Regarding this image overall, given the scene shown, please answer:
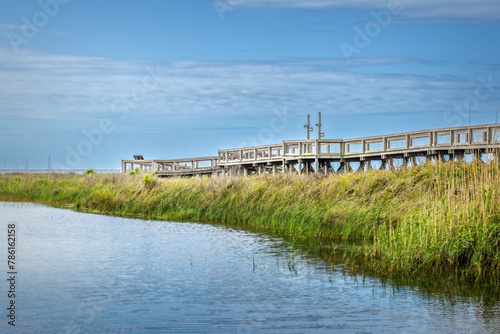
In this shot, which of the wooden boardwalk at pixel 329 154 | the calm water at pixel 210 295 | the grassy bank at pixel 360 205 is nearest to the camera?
the calm water at pixel 210 295

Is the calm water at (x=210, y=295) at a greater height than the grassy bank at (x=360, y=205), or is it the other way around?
the grassy bank at (x=360, y=205)

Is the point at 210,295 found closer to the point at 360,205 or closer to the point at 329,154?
the point at 360,205

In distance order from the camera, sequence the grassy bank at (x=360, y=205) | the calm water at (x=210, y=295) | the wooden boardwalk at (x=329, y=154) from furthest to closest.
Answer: the wooden boardwalk at (x=329, y=154) < the grassy bank at (x=360, y=205) < the calm water at (x=210, y=295)

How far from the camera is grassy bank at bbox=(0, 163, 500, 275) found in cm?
1120

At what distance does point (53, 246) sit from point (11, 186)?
2424 cm

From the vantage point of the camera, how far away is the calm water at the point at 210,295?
8.20m

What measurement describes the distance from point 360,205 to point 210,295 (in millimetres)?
8399

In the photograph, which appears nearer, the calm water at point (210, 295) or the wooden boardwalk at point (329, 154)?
the calm water at point (210, 295)

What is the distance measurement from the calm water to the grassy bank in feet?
4.84

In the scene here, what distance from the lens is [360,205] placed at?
56.4ft

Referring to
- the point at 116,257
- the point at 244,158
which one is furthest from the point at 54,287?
the point at 244,158

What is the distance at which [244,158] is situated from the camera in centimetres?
4719

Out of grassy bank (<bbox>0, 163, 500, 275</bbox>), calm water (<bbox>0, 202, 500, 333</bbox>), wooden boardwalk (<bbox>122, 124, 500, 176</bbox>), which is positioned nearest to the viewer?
calm water (<bbox>0, 202, 500, 333</bbox>)

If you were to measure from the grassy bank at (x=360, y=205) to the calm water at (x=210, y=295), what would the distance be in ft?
4.84
